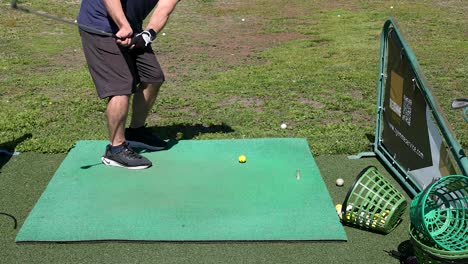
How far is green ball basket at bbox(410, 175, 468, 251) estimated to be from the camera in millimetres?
3027

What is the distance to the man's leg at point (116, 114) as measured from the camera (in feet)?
14.9

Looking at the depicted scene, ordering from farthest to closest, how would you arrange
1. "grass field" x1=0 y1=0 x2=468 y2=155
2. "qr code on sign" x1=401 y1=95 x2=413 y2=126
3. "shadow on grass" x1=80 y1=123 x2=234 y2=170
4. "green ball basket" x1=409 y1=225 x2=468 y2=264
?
1. "grass field" x1=0 y1=0 x2=468 y2=155
2. "shadow on grass" x1=80 y1=123 x2=234 y2=170
3. "qr code on sign" x1=401 y1=95 x2=413 y2=126
4. "green ball basket" x1=409 y1=225 x2=468 y2=264

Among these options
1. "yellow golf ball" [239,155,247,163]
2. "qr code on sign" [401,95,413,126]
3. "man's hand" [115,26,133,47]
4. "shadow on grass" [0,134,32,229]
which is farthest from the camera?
"shadow on grass" [0,134,32,229]

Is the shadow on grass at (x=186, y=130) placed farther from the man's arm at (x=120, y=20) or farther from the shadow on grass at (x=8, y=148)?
the man's arm at (x=120, y=20)

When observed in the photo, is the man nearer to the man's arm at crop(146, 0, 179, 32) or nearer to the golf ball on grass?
the man's arm at crop(146, 0, 179, 32)

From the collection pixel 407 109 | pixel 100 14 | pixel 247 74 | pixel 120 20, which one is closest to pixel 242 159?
pixel 407 109

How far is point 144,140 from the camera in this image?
509 cm

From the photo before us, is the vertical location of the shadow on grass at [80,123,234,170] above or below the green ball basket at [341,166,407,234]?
below

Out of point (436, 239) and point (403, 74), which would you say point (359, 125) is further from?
point (436, 239)

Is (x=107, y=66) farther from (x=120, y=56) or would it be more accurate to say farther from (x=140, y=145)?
(x=140, y=145)

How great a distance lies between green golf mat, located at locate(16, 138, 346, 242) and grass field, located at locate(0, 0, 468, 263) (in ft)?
0.39

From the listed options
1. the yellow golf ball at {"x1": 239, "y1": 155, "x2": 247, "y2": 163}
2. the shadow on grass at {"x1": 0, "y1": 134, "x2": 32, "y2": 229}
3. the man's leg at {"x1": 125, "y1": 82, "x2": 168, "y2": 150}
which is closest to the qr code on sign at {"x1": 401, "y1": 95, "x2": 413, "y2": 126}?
the yellow golf ball at {"x1": 239, "y1": 155, "x2": 247, "y2": 163}

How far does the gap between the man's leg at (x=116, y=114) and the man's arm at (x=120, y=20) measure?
430mm

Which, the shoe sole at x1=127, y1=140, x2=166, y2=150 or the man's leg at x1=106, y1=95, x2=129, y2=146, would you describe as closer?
the man's leg at x1=106, y1=95, x2=129, y2=146
